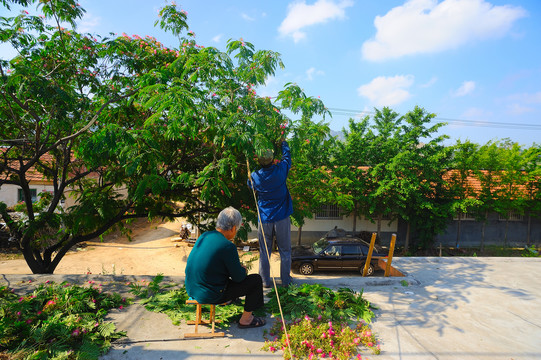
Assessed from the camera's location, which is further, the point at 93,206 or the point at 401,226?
the point at 401,226

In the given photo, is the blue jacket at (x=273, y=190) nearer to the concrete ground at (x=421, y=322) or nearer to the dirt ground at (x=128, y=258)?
the concrete ground at (x=421, y=322)

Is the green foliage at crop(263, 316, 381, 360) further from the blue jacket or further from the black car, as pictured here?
the black car

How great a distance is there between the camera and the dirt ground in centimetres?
1271

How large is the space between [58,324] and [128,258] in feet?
42.8

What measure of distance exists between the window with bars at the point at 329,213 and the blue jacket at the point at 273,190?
47.5ft

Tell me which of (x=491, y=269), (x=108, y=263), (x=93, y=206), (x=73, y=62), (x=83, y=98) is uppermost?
(x=73, y=62)

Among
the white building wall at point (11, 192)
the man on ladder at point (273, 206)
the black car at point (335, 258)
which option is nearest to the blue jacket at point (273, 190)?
the man on ladder at point (273, 206)

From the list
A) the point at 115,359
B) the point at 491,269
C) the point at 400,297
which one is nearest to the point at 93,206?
the point at 115,359

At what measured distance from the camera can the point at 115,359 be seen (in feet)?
8.66

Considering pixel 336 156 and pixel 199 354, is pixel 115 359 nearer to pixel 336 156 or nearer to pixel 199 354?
pixel 199 354

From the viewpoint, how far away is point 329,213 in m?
18.5

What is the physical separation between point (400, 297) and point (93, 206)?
5505mm

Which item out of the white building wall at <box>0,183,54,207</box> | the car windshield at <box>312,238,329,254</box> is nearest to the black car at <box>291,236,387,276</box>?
the car windshield at <box>312,238,329,254</box>

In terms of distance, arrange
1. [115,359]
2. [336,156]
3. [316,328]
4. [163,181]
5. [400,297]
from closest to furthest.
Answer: [115,359] → [316,328] → [400,297] → [163,181] → [336,156]
